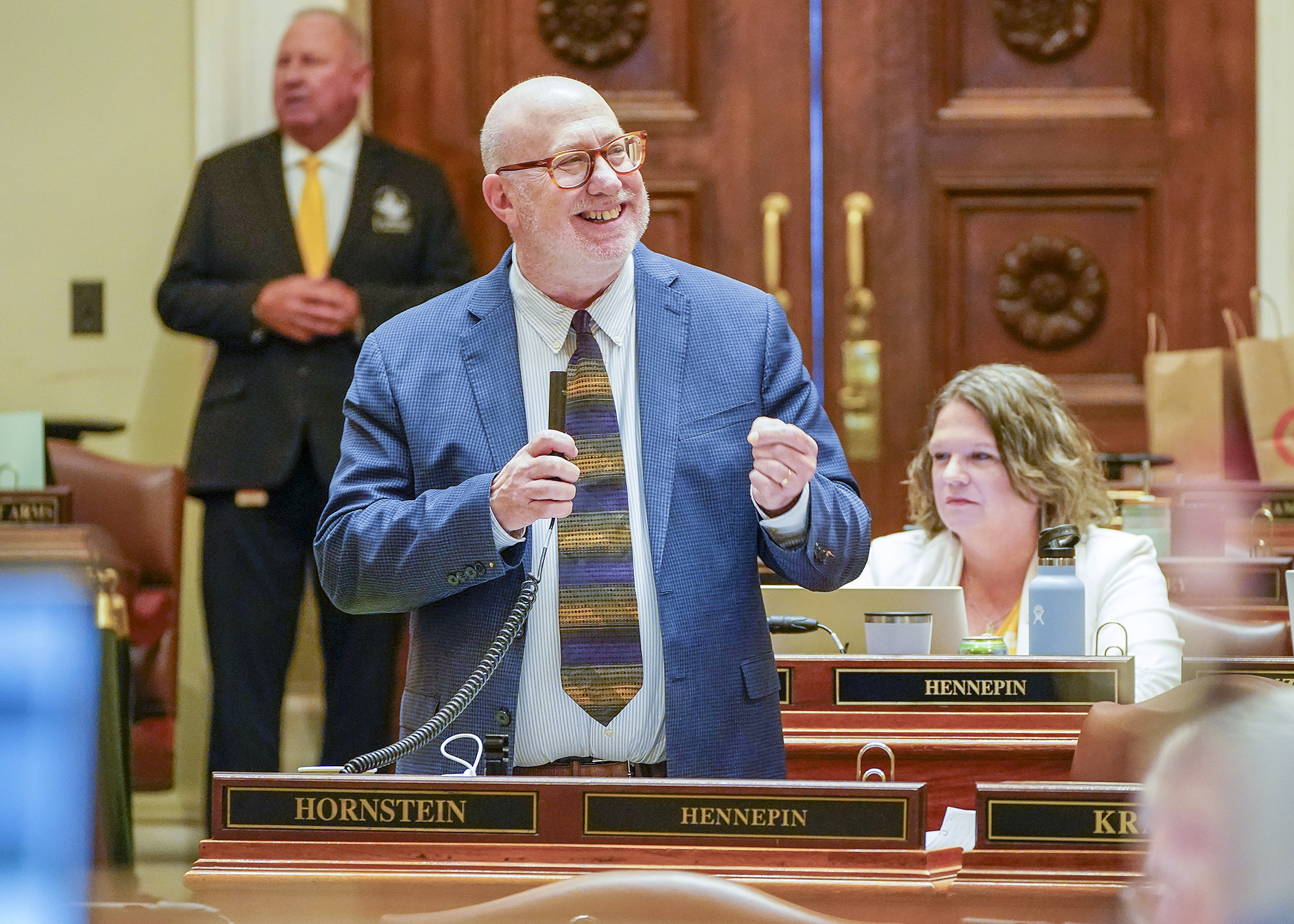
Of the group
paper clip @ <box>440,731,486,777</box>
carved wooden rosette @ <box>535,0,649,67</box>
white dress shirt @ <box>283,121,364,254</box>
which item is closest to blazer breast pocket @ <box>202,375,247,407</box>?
white dress shirt @ <box>283,121,364,254</box>

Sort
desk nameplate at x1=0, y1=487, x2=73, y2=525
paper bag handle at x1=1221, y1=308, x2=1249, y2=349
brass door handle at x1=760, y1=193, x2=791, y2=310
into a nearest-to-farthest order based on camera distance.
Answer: desk nameplate at x1=0, y1=487, x2=73, y2=525 < paper bag handle at x1=1221, y1=308, x2=1249, y2=349 < brass door handle at x1=760, y1=193, x2=791, y2=310

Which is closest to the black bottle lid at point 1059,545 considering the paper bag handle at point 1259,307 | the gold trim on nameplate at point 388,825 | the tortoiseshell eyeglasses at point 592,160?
the tortoiseshell eyeglasses at point 592,160

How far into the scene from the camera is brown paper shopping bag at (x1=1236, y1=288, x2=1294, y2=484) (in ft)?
12.7

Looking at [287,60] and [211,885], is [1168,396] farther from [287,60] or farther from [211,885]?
[211,885]

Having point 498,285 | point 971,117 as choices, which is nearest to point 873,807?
point 498,285

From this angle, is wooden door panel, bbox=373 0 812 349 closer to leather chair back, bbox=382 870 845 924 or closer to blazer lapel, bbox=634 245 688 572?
blazer lapel, bbox=634 245 688 572

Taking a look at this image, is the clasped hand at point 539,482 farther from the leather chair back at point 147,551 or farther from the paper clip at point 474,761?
the leather chair back at point 147,551

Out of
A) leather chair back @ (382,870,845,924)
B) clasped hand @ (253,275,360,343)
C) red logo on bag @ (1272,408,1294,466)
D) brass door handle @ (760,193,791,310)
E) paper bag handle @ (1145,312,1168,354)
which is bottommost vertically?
leather chair back @ (382,870,845,924)

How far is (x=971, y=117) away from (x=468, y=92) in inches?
52.4

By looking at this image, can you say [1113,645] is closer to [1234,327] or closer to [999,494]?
[999,494]

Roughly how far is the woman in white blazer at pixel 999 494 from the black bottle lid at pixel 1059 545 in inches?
9.7

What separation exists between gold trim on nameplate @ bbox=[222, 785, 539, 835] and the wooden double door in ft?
9.62

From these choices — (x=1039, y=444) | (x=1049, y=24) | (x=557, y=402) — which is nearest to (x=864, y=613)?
(x=1039, y=444)

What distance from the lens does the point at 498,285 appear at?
2285 mm
